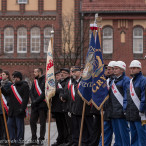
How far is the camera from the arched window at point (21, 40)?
30.8 m

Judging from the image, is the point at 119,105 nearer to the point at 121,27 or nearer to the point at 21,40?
the point at 121,27

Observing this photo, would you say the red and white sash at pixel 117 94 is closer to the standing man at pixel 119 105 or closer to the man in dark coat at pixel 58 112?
the standing man at pixel 119 105

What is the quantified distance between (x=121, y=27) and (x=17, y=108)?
20185 millimetres

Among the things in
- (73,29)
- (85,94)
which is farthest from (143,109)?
(73,29)

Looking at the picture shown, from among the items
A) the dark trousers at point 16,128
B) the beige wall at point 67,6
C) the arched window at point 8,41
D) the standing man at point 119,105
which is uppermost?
the beige wall at point 67,6

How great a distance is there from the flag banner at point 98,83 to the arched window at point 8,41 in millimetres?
22148

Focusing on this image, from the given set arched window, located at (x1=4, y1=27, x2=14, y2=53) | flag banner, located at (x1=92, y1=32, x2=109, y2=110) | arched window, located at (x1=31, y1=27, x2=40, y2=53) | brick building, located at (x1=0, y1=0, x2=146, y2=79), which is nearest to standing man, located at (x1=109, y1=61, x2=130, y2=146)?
flag banner, located at (x1=92, y1=32, x2=109, y2=110)

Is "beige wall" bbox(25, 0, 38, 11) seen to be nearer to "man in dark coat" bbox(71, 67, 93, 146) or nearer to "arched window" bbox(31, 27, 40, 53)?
"arched window" bbox(31, 27, 40, 53)

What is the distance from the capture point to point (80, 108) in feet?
32.7

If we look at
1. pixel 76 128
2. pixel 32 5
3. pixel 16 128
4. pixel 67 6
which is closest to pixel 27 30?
pixel 32 5

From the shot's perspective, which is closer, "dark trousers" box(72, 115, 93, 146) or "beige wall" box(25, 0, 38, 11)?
"dark trousers" box(72, 115, 93, 146)

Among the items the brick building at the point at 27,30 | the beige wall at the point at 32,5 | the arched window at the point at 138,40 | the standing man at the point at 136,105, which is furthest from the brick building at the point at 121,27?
the standing man at the point at 136,105

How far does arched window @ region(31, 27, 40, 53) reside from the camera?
3072 centimetres

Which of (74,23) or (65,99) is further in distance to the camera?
(74,23)
